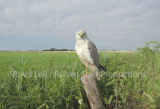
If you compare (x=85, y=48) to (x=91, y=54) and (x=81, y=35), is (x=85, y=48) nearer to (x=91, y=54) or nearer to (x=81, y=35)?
(x=91, y=54)

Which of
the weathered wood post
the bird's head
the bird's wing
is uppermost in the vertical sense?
the bird's head

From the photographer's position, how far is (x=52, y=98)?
9.15 ft

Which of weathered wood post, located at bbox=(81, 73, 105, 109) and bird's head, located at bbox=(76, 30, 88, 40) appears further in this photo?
bird's head, located at bbox=(76, 30, 88, 40)

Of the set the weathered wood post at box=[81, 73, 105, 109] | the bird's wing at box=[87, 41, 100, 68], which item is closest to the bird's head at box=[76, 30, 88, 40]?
the bird's wing at box=[87, 41, 100, 68]

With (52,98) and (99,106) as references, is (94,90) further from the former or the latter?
(52,98)

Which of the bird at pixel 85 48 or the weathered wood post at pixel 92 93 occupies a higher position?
the bird at pixel 85 48

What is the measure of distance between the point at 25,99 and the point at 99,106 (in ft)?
5.70

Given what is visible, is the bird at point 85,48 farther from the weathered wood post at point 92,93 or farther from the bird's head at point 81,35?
the weathered wood post at point 92,93

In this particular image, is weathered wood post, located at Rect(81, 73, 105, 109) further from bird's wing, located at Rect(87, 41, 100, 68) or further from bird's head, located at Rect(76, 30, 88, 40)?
bird's head, located at Rect(76, 30, 88, 40)

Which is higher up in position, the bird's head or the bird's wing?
the bird's head

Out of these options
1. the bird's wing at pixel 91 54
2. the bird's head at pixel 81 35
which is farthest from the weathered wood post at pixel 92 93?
the bird's head at pixel 81 35

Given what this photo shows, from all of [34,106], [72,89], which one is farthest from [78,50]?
[34,106]

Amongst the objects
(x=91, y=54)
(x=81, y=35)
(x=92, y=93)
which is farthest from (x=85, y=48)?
(x=92, y=93)

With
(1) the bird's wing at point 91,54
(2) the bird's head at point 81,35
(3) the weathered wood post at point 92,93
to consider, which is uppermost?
(2) the bird's head at point 81,35
